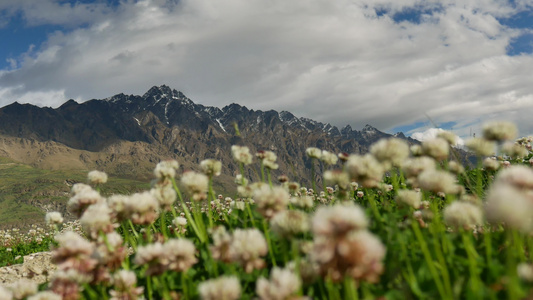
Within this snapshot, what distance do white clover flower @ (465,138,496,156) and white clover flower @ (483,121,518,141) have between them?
0.18m

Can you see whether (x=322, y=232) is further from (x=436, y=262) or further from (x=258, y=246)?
(x=436, y=262)

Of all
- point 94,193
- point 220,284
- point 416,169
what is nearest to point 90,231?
point 94,193

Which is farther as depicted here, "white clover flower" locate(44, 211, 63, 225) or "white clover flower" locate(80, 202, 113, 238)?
"white clover flower" locate(44, 211, 63, 225)

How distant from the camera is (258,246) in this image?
95.3 inches

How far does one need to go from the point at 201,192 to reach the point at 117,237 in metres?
0.99

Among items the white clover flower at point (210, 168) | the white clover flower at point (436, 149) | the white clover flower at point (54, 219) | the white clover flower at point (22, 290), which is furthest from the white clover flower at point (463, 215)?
the white clover flower at point (54, 219)

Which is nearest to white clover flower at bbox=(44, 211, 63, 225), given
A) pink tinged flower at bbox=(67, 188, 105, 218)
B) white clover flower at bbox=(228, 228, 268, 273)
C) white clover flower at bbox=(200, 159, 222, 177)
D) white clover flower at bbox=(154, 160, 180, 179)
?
pink tinged flower at bbox=(67, 188, 105, 218)

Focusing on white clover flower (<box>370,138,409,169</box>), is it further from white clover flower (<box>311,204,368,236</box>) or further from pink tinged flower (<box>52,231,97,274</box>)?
pink tinged flower (<box>52,231,97,274</box>)

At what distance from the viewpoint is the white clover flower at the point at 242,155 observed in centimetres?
509

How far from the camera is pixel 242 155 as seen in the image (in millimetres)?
5184

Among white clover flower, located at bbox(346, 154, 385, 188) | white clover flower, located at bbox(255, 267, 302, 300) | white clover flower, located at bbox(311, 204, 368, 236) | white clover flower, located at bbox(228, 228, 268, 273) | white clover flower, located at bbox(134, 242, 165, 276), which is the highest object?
white clover flower, located at bbox(311, 204, 368, 236)

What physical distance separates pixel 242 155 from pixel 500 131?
3074 millimetres

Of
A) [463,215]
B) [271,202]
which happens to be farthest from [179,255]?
[463,215]

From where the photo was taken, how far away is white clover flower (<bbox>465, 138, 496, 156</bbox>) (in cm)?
385
